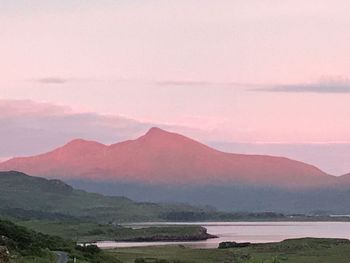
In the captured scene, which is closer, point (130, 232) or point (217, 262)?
point (217, 262)

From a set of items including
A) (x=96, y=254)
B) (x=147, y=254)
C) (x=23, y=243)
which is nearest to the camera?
(x=23, y=243)

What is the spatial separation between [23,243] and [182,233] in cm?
11406

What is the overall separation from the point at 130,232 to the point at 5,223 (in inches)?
4078

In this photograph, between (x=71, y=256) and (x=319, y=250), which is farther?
(x=319, y=250)

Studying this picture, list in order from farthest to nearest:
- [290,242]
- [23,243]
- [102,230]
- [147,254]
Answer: [102,230] → [290,242] → [147,254] → [23,243]

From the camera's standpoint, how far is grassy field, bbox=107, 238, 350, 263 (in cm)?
9119

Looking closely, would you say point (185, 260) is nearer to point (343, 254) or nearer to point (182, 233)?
point (343, 254)

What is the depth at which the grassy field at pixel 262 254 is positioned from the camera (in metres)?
91.2

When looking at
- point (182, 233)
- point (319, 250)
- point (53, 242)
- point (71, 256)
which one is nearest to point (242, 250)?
point (319, 250)

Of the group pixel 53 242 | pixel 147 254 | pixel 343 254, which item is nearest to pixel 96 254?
pixel 53 242

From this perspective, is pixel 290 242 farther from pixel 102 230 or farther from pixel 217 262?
pixel 102 230

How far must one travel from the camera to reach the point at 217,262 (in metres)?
92.1

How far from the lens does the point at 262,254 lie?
3939 inches

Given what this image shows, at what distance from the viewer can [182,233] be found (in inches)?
7205
